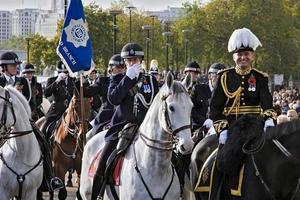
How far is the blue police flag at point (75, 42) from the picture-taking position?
657 inches

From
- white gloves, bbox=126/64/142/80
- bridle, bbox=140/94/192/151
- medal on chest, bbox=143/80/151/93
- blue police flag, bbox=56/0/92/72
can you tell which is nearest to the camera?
bridle, bbox=140/94/192/151

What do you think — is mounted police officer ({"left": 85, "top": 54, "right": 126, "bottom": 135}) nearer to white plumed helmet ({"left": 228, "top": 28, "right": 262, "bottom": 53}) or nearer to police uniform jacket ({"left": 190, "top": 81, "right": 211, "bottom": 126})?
police uniform jacket ({"left": 190, "top": 81, "right": 211, "bottom": 126})

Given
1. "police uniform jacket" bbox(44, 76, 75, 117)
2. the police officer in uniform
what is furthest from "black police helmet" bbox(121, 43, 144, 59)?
"police uniform jacket" bbox(44, 76, 75, 117)

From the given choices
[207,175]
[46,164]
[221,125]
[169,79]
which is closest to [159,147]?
[207,175]

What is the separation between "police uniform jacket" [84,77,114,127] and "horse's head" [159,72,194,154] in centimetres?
398

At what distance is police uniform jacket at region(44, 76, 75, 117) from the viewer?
64.5ft

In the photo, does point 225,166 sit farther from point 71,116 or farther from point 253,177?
point 71,116

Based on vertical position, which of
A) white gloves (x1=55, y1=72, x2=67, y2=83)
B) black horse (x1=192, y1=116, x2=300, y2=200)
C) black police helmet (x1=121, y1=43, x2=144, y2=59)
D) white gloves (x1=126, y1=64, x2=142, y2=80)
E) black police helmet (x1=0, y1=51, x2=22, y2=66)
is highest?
black police helmet (x1=121, y1=43, x2=144, y2=59)

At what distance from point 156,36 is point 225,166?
3263 inches

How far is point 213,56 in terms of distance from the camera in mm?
77125

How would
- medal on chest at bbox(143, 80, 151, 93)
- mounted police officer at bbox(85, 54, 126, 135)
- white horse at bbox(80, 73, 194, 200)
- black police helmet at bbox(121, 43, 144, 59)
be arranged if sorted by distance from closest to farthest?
1. white horse at bbox(80, 73, 194, 200)
2. black police helmet at bbox(121, 43, 144, 59)
3. medal on chest at bbox(143, 80, 151, 93)
4. mounted police officer at bbox(85, 54, 126, 135)

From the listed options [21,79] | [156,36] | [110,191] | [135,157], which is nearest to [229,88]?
[135,157]

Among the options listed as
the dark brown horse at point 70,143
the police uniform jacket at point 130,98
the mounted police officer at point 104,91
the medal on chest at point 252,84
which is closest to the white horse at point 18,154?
the police uniform jacket at point 130,98

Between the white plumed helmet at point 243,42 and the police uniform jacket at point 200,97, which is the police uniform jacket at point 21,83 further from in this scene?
the white plumed helmet at point 243,42
